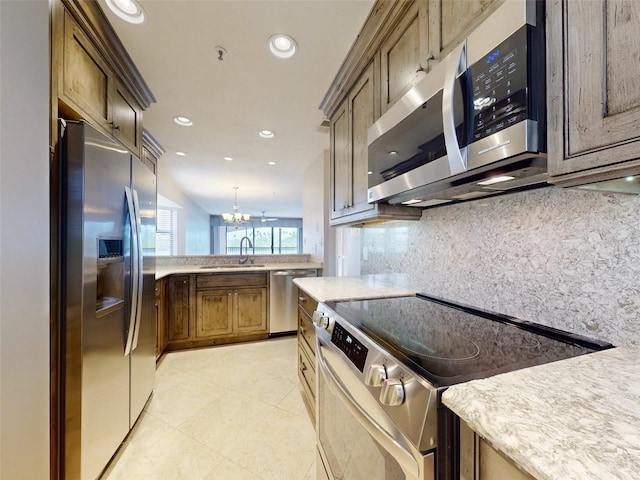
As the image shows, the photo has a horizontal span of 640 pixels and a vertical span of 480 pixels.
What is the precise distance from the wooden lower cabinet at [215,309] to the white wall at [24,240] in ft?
6.62

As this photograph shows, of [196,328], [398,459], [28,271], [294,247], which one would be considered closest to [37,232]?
[28,271]

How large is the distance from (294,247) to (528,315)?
11.5 meters

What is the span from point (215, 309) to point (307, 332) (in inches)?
72.3

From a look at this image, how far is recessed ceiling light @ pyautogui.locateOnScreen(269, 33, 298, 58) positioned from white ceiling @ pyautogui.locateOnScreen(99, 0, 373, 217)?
0.12ft

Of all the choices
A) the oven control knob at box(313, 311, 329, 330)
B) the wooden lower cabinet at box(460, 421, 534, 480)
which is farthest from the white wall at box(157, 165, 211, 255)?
the wooden lower cabinet at box(460, 421, 534, 480)

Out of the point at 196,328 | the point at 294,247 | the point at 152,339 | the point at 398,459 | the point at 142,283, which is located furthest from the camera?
the point at 294,247

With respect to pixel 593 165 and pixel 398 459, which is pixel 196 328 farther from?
pixel 593 165

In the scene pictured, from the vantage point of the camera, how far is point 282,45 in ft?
5.38

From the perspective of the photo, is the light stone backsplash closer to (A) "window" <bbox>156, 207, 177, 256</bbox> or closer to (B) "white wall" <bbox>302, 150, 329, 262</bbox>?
(B) "white wall" <bbox>302, 150, 329, 262</bbox>

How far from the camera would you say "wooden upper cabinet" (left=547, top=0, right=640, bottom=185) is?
51 centimetres

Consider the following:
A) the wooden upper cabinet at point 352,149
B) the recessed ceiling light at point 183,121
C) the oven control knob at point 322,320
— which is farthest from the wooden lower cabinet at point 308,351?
the recessed ceiling light at point 183,121

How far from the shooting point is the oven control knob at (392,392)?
0.63 m

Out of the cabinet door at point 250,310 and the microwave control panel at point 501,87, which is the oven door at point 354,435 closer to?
the microwave control panel at point 501,87

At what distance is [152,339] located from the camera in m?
2.00
